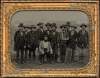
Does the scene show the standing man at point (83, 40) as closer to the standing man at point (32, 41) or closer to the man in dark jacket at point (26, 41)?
the standing man at point (32, 41)

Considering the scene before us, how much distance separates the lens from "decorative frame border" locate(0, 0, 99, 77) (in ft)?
37.7

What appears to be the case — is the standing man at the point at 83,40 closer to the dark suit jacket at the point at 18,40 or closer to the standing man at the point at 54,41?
the standing man at the point at 54,41

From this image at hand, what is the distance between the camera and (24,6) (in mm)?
11508

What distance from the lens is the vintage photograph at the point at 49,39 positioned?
37.8 ft

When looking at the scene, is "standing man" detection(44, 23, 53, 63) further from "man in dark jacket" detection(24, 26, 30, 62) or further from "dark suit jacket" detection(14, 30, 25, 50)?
"dark suit jacket" detection(14, 30, 25, 50)

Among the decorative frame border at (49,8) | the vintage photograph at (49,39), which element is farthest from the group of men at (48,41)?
the decorative frame border at (49,8)

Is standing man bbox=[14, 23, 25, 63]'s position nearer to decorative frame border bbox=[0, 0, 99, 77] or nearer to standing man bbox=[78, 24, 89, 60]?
decorative frame border bbox=[0, 0, 99, 77]

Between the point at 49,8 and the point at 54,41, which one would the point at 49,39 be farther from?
the point at 49,8

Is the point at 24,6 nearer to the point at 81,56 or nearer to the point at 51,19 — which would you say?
the point at 51,19

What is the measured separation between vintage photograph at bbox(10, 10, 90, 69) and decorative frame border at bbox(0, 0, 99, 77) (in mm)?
75

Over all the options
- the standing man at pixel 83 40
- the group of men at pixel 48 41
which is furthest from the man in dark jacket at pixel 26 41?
the standing man at pixel 83 40

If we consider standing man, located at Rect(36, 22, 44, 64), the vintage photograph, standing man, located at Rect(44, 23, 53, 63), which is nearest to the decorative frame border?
the vintage photograph

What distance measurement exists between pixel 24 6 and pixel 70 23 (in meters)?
0.89

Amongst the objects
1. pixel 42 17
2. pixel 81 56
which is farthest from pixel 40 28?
pixel 81 56
